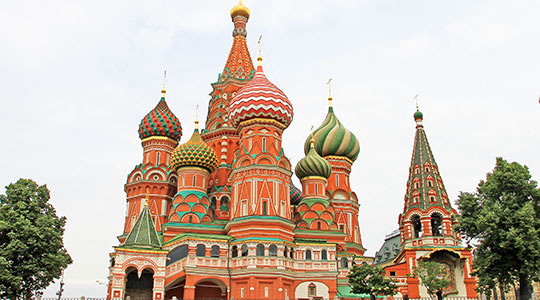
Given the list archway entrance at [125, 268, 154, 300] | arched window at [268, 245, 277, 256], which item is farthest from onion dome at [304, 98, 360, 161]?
archway entrance at [125, 268, 154, 300]

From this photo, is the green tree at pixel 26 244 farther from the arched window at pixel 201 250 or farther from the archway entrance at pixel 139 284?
the arched window at pixel 201 250

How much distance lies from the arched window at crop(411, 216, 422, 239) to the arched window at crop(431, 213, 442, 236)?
87cm

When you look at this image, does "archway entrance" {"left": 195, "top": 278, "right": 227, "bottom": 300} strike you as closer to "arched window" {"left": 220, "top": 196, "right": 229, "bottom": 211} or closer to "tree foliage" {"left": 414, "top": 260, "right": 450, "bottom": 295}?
"arched window" {"left": 220, "top": 196, "right": 229, "bottom": 211}

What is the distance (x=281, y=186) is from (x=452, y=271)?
41.8 ft

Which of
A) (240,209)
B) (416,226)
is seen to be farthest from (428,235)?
(240,209)

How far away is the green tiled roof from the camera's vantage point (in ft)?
87.9

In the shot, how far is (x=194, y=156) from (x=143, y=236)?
24.5 ft

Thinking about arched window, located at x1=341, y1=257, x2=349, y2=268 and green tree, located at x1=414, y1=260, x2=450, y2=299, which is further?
arched window, located at x1=341, y1=257, x2=349, y2=268

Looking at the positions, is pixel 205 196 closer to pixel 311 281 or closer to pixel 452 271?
pixel 311 281

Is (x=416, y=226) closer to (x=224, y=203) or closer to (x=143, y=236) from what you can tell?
(x=224, y=203)

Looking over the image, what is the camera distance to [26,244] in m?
22.2

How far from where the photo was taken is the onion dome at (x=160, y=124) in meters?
37.3

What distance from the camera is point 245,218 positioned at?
29.1m

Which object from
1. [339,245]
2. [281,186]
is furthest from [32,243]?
[339,245]
